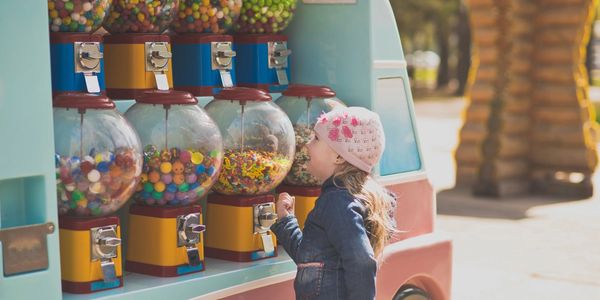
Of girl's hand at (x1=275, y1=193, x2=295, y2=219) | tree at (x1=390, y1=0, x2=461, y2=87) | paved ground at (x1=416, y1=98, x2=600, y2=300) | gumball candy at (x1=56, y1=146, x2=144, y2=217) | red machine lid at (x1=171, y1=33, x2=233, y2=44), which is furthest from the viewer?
tree at (x1=390, y1=0, x2=461, y2=87)

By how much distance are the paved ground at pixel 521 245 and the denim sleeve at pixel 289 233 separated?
2.48 metres

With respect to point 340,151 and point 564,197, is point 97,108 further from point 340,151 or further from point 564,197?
point 564,197

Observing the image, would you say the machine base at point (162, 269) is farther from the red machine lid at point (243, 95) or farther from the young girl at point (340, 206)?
the red machine lid at point (243, 95)

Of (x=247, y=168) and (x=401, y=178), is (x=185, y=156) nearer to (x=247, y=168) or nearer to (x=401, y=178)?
(x=247, y=168)

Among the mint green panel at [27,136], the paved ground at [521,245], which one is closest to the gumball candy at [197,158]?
the mint green panel at [27,136]

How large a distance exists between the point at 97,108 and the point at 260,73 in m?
1.09

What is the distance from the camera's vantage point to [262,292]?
3.57 metres

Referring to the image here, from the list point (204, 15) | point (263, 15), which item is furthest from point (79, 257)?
point (263, 15)

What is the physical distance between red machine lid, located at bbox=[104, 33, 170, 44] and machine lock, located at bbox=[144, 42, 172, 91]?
0.06 feet

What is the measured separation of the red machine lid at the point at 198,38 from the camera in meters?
3.85

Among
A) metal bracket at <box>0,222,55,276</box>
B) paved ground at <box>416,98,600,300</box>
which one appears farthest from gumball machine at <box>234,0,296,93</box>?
paved ground at <box>416,98,600,300</box>

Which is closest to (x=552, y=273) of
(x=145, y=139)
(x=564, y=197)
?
(x=564, y=197)

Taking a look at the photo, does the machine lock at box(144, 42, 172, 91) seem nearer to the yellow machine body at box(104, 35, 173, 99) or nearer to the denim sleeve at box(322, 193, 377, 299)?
the yellow machine body at box(104, 35, 173, 99)

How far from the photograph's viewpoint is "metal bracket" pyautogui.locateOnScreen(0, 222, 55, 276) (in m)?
2.89
